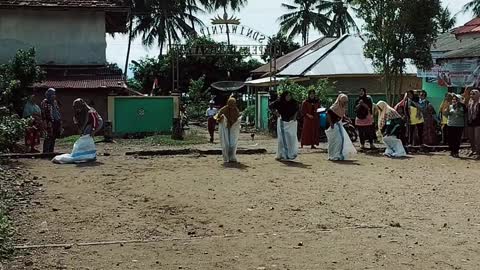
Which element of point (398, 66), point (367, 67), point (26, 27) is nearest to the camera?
point (398, 66)

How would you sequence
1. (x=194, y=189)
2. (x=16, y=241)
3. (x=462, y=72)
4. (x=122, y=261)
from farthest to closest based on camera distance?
(x=462, y=72) → (x=194, y=189) → (x=16, y=241) → (x=122, y=261)

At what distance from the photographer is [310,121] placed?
731 inches

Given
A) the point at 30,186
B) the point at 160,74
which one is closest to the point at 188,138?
the point at 30,186

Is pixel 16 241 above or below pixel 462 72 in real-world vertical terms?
below

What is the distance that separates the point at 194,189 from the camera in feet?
36.6

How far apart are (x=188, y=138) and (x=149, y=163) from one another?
28.2 ft

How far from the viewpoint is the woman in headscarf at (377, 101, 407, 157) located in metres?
16.6

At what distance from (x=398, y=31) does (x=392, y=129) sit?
7358mm

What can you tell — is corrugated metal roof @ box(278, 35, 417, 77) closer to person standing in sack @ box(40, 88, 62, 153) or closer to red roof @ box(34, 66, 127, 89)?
red roof @ box(34, 66, 127, 89)

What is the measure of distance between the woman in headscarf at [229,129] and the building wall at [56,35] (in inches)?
546

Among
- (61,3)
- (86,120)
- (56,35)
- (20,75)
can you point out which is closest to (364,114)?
(86,120)

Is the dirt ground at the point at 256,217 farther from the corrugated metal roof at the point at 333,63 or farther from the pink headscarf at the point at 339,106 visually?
the corrugated metal roof at the point at 333,63

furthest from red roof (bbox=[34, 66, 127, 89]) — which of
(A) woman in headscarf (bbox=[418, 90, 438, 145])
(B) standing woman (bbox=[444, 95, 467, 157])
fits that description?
(B) standing woman (bbox=[444, 95, 467, 157])

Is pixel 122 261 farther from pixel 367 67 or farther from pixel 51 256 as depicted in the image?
pixel 367 67
